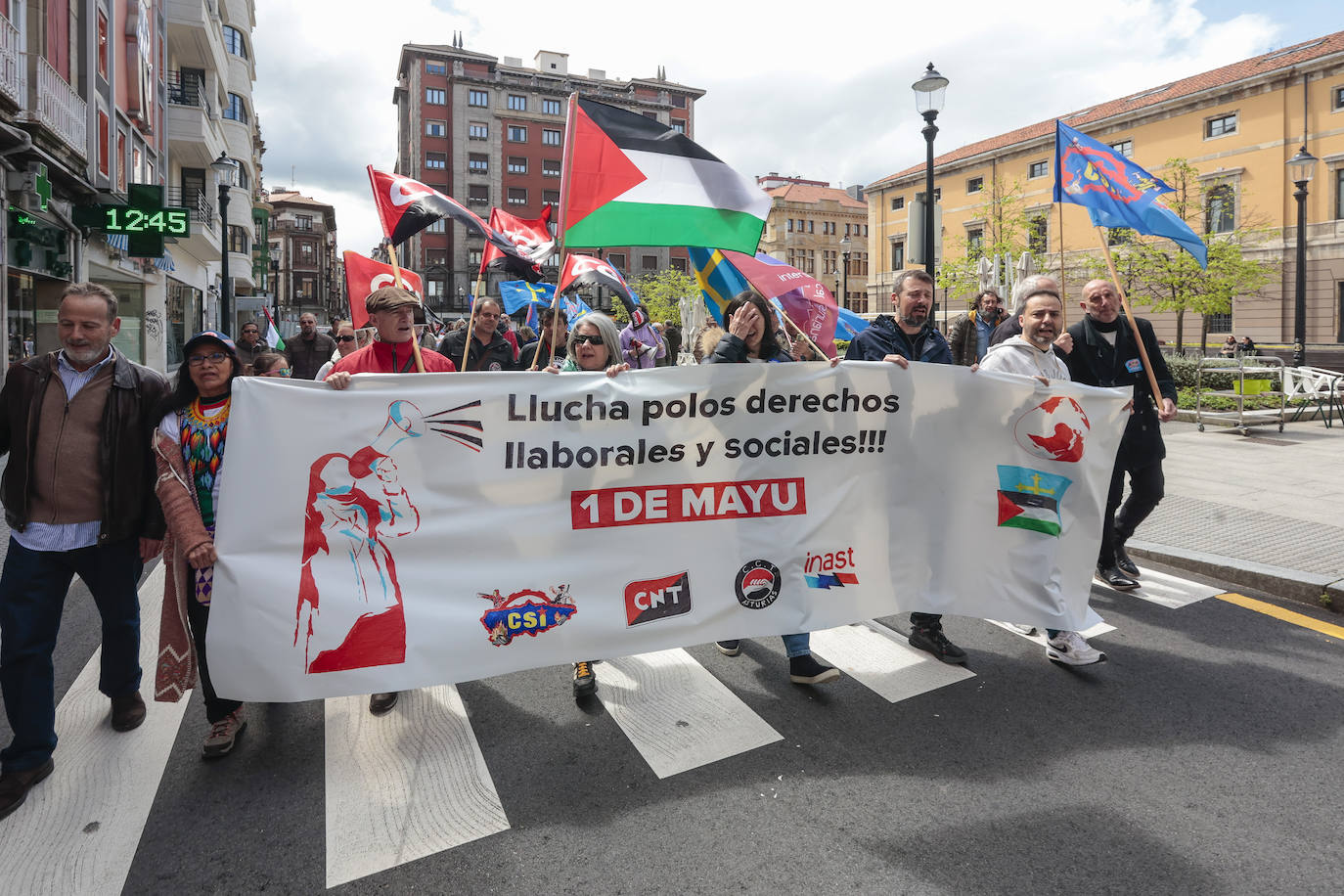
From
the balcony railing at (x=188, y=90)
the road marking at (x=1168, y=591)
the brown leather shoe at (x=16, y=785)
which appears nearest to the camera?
the brown leather shoe at (x=16, y=785)

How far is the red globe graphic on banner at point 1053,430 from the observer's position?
171 inches

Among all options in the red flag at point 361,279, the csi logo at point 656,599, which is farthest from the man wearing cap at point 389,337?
the red flag at point 361,279

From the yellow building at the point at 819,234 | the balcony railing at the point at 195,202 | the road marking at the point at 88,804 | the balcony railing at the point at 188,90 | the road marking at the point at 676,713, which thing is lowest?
the road marking at the point at 88,804

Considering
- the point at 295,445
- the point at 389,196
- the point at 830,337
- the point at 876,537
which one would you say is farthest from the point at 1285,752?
the point at 830,337

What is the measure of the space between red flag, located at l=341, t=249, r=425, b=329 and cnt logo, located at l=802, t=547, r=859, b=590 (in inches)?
204

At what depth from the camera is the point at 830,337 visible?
Result: 957 cm

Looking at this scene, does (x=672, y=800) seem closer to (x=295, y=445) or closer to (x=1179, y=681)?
(x=295, y=445)

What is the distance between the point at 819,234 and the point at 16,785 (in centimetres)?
8699

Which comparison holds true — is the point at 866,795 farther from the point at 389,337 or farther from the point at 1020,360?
the point at 389,337

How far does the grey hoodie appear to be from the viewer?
448cm

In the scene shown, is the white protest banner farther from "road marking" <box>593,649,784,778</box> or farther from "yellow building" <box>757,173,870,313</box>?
"yellow building" <box>757,173,870,313</box>

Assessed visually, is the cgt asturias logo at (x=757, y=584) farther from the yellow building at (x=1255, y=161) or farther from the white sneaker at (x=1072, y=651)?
the yellow building at (x=1255, y=161)

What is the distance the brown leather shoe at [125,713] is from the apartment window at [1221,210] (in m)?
42.0

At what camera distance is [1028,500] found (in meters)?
4.32
